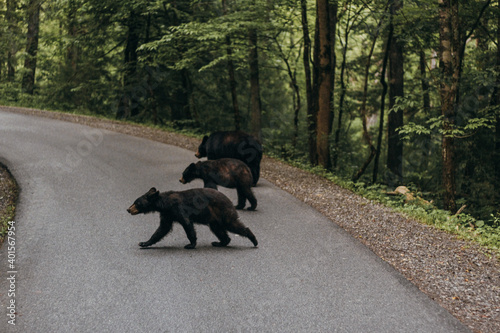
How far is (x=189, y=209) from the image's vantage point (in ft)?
21.6

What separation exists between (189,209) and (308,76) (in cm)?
1356

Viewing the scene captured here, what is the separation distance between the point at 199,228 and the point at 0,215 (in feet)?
11.0

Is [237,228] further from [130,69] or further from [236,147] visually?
[130,69]

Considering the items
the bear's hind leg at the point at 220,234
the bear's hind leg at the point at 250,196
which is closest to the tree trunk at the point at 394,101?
the bear's hind leg at the point at 250,196

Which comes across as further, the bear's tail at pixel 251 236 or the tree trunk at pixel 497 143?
the tree trunk at pixel 497 143

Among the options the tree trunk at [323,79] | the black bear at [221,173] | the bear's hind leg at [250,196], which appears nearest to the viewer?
the black bear at [221,173]

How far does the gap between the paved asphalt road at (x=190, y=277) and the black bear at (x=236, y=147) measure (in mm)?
932

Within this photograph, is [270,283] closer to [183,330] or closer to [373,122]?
[183,330]

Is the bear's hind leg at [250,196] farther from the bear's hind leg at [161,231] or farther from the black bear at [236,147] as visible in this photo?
the bear's hind leg at [161,231]

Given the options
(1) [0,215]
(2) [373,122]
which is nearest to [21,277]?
(1) [0,215]

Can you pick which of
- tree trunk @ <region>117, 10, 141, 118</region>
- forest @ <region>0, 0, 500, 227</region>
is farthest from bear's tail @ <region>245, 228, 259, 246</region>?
tree trunk @ <region>117, 10, 141, 118</region>

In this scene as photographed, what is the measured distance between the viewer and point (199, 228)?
7945mm

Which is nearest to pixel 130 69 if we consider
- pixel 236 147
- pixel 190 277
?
pixel 236 147

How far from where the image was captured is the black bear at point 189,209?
655cm
